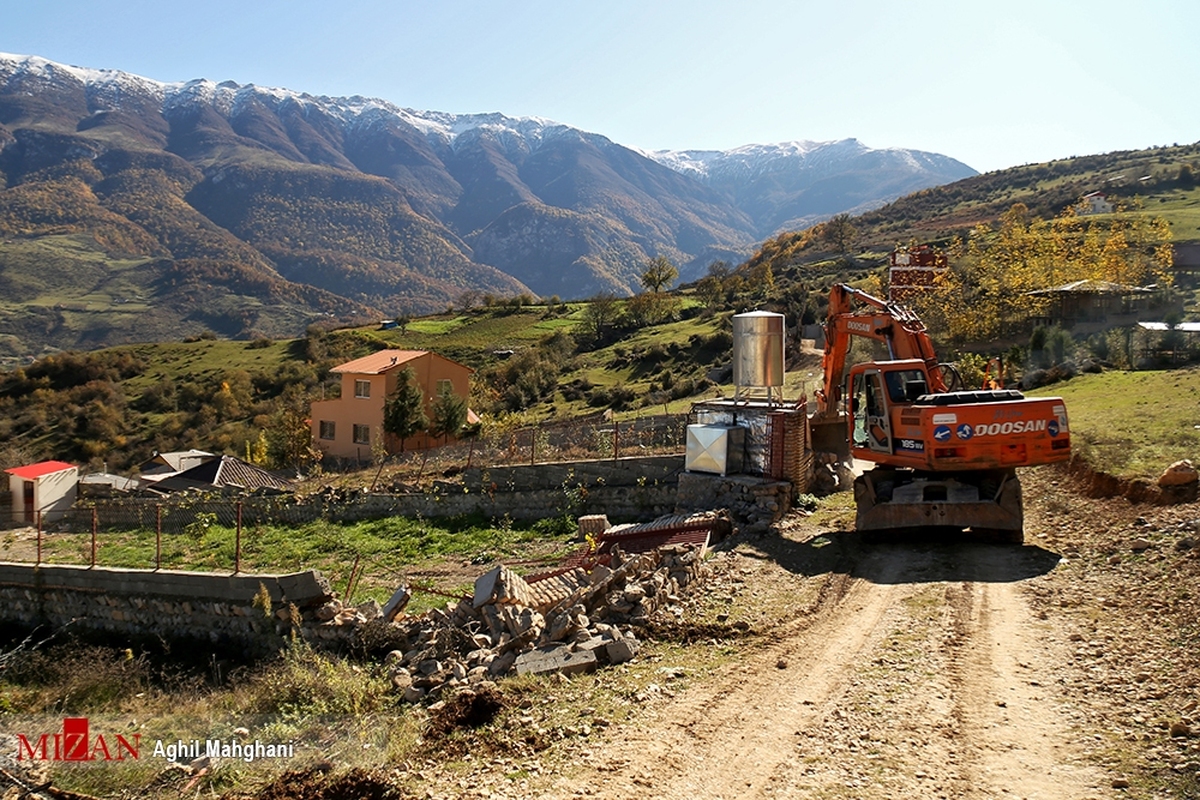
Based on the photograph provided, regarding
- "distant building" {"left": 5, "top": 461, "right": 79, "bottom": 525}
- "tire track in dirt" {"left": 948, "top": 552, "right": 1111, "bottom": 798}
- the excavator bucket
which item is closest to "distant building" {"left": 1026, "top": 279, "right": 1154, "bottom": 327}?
the excavator bucket

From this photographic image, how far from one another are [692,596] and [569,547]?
6.72 m

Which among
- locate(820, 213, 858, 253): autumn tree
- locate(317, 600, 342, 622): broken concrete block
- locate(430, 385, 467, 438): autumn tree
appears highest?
locate(820, 213, 858, 253): autumn tree

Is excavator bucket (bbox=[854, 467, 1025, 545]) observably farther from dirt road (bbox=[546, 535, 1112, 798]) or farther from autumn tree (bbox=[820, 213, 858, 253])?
autumn tree (bbox=[820, 213, 858, 253])

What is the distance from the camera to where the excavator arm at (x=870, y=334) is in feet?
52.5

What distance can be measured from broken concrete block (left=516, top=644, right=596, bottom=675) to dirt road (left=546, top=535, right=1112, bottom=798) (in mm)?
→ 1175

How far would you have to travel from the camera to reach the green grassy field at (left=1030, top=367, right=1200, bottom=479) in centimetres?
1547

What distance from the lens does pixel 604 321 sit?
262 ft

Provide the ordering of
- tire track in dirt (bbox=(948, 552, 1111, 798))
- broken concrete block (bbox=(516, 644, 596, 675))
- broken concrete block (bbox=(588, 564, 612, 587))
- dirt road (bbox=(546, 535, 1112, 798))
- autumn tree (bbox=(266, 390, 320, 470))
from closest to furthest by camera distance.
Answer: tire track in dirt (bbox=(948, 552, 1111, 798))
dirt road (bbox=(546, 535, 1112, 798))
broken concrete block (bbox=(516, 644, 596, 675))
broken concrete block (bbox=(588, 564, 612, 587))
autumn tree (bbox=(266, 390, 320, 470))

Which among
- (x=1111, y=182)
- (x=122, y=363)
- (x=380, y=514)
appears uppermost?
(x=1111, y=182)

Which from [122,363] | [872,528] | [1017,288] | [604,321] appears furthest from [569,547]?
[122,363]

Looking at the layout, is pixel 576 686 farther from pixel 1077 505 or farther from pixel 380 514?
pixel 380 514

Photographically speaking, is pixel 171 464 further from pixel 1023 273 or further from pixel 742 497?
pixel 1023 273

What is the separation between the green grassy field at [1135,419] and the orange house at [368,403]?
29.4m
